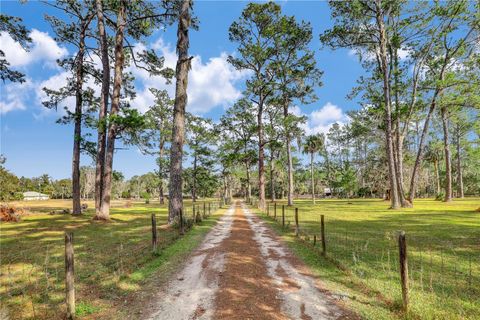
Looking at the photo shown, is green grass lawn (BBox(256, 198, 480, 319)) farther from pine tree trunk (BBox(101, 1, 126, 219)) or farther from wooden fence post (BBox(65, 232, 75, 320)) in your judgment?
pine tree trunk (BBox(101, 1, 126, 219))

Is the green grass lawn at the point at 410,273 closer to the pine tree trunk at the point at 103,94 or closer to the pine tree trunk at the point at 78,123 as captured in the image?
the pine tree trunk at the point at 103,94

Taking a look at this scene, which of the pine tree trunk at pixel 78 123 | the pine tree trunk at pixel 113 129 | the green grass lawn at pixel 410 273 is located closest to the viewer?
the green grass lawn at pixel 410 273

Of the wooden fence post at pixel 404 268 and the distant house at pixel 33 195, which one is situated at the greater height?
the wooden fence post at pixel 404 268

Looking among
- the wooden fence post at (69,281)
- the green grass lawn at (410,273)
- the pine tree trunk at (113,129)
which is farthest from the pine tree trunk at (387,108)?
the wooden fence post at (69,281)

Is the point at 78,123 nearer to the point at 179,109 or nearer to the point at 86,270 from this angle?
the point at 179,109

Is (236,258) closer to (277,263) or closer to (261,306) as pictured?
(277,263)

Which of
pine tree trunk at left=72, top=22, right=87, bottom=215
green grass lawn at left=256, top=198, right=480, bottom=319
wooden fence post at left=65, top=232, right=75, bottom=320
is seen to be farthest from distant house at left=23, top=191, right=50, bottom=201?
wooden fence post at left=65, top=232, right=75, bottom=320

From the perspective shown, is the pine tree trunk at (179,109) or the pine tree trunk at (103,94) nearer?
the pine tree trunk at (179,109)

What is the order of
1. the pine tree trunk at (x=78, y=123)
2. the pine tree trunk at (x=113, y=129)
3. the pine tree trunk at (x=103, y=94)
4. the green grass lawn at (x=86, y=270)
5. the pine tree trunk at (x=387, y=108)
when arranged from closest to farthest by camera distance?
the green grass lawn at (x=86, y=270), the pine tree trunk at (x=113, y=129), the pine tree trunk at (x=103, y=94), the pine tree trunk at (x=78, y=123), the pine tree trunk at (x=387, y=108)

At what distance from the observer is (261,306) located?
4.43m

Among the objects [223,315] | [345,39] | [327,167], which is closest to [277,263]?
[223,315]

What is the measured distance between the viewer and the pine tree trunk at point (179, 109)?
14.1 metres

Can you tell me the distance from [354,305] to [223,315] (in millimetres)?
2229

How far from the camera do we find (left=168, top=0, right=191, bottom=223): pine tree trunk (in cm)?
1412
